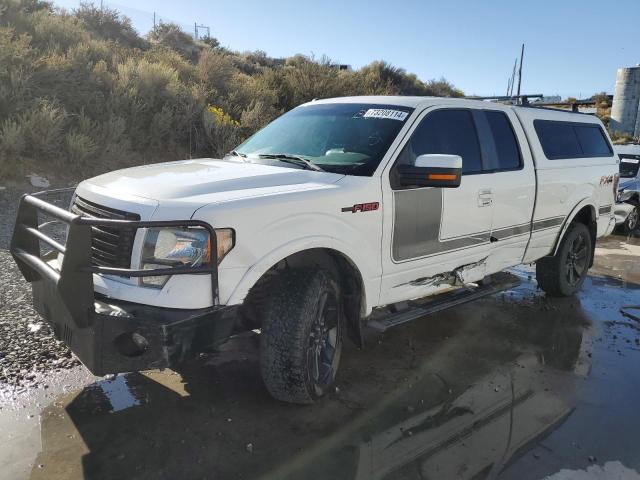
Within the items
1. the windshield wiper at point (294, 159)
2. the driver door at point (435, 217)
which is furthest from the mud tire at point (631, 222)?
the windshield wiper at point (294, 159)

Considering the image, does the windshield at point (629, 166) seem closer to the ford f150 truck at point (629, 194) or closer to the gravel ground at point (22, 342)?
the ford f150 truck at point (629, 194)

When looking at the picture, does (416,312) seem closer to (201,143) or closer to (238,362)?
(238,362)

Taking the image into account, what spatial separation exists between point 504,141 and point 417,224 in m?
1.60

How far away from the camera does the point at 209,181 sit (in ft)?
11.2

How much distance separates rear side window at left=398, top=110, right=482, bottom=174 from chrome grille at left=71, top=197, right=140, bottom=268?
193cm

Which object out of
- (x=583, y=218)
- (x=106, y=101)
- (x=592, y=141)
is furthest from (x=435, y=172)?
(x=106, y=101)

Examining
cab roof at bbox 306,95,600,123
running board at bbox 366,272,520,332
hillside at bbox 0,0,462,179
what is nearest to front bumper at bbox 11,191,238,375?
running board at bbox 366,272,520,332

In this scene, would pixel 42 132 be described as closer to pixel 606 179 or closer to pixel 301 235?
pixel 301 235

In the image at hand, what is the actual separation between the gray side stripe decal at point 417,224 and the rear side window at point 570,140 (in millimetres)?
1992

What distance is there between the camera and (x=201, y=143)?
37.6ft

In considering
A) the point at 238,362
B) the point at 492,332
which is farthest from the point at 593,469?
the point at 238,362

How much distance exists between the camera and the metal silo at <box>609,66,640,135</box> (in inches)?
1063

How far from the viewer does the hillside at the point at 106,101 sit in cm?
922

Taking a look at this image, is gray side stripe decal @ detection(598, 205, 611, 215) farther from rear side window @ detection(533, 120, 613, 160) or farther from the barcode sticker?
the barcode sticker
